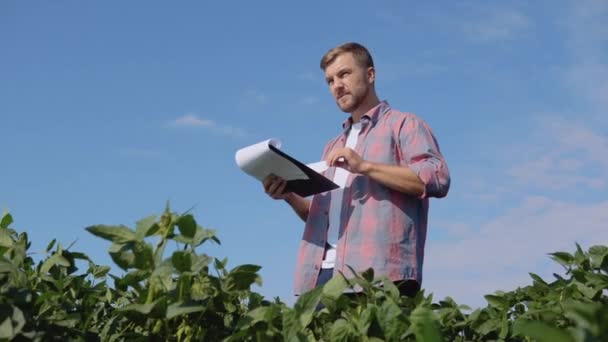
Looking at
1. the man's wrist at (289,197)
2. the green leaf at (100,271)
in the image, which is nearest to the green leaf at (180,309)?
the green leaf at (100,271)

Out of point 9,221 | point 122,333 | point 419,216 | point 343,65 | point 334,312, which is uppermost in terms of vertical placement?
point 343,65

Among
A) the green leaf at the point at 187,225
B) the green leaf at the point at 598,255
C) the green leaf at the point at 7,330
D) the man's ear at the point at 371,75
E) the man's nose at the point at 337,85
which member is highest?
the man's ear at the point at 371,75

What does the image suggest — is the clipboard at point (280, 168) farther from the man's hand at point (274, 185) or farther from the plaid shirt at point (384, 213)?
the plaid shirt at point (384, 213)

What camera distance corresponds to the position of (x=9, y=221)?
106 inches

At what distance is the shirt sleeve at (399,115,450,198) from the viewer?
3598 millimetres

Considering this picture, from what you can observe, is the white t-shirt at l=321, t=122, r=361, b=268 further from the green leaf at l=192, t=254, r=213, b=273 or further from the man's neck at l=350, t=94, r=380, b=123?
the green leaf at l=192, t=254, r=213, b=273

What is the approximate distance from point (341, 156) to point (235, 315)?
4.33 ft

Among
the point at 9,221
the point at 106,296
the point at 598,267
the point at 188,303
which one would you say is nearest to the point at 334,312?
the point at 188,303

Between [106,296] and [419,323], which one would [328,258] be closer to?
[106,296]

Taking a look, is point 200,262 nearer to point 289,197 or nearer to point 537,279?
point 537,279

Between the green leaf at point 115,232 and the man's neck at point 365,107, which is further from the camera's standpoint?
the man's neck at point 365,107

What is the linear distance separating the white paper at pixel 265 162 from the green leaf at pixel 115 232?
51.9 inches

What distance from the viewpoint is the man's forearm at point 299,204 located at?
4.11 meters

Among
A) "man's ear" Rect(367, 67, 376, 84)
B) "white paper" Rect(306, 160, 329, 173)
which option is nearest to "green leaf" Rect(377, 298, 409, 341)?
"white paper" Rect(306, 160, 329, 173)
